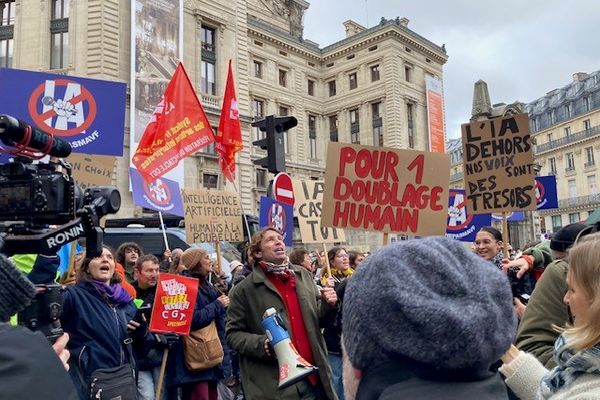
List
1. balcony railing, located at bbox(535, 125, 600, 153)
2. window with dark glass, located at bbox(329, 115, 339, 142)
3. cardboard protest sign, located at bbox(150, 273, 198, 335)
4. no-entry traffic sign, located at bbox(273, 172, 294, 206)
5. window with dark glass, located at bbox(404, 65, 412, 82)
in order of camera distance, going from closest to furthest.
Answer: cardboard protest sign, located at bbox(150, 273, 198, 335), no-entry traffic sign, located at bbox(273, 172, 294, 206), window with dark glass, located at bbox(404, 65, 412, 82), window with dark glass, located at bbox(329, 115, 339, 142), balcony railing, located at bbox(535, 125, 600, 153)

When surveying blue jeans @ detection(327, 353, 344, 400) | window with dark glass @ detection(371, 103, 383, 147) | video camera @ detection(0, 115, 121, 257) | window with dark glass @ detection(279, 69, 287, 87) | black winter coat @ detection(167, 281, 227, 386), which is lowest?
blue jeans @ detection(327, 353, 344, 400)

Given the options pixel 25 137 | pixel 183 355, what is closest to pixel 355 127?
pixel 183 355

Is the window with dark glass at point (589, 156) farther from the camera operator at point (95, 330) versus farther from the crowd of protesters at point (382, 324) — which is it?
the camera operator at point (95, 330)

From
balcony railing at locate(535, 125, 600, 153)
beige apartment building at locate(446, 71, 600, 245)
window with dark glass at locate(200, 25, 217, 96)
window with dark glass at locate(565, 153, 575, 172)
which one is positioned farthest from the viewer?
window with dark glass at locate(565, 153, 575, 172)

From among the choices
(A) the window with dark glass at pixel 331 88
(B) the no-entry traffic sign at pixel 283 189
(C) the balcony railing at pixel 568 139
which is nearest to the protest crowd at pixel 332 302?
(B) the no-entry traffic sign at pixel 283 189

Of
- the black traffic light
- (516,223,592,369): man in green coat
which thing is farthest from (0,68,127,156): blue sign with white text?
(516,223,592,369): man in green coat

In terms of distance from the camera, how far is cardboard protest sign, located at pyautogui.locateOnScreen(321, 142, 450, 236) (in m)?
4.59

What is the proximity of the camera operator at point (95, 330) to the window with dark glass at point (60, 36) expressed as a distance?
71.5 ft

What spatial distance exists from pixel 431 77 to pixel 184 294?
44.0m

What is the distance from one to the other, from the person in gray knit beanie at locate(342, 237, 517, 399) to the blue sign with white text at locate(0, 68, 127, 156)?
5.34 metres

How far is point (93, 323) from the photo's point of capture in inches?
145

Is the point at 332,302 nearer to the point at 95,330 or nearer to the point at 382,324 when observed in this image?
the point at 95,330

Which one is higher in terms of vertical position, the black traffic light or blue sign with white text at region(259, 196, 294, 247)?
the black traffic light

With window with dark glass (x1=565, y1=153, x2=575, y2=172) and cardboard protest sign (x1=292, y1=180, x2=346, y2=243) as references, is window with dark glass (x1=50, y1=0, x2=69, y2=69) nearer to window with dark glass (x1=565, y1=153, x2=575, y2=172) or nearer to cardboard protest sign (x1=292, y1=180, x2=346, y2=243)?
cardboard protest sign (x1=292, y1=180, x2=346, y2=243)
